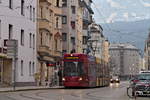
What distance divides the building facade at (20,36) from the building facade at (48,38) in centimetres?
178

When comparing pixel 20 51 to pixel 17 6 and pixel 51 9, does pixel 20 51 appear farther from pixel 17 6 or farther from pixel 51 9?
pixel 51 9

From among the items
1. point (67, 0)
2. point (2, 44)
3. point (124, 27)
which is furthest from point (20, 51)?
point (124, 27)

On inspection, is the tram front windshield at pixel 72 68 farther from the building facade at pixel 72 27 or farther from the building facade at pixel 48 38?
the building facade at pixel 72 27

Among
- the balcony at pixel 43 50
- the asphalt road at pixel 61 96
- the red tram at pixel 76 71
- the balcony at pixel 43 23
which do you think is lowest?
the asphalt road at pixel 61 96

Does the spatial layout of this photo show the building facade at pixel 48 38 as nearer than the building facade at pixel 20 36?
No

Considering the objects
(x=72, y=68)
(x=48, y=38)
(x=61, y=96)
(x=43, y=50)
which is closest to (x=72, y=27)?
(x=48, y=38)

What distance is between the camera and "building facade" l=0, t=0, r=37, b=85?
4681 centimetres

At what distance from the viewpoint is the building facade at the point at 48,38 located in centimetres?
6028

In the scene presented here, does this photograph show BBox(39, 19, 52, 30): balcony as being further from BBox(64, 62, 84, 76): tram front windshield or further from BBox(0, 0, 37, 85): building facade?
BBox(64, 62, 84, 76): tram front windshield

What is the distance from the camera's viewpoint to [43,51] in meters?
60.4

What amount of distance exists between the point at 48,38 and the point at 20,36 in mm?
11725

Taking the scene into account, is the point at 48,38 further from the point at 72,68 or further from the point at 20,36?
the point at 72,68

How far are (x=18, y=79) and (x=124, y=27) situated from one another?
9038 centimetres

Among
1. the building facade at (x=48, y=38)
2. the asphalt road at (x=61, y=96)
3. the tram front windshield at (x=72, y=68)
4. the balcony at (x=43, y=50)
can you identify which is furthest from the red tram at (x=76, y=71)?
the balcony at (x=43, y=50)
